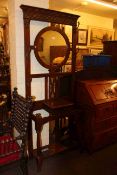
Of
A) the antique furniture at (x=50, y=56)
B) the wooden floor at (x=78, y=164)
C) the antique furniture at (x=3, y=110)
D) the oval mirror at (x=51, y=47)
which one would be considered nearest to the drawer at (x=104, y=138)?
the wooden floor at (x=78, y=164)

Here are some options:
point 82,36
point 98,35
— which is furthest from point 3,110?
point 98,35

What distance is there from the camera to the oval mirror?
2.17m

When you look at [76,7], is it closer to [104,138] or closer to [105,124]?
[105,124]

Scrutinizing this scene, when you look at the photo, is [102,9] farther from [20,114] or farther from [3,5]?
[20,114]

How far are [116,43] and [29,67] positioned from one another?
5.52ft

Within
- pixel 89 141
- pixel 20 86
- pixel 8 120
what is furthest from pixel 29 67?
pixel 89 141

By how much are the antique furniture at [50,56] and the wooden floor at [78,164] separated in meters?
0.26

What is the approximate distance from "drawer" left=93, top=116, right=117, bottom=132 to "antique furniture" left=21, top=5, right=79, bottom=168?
18.6 inches

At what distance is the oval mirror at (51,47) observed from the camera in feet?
7.13

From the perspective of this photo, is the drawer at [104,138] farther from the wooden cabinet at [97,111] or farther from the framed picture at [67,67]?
the framed picture at [67,67]

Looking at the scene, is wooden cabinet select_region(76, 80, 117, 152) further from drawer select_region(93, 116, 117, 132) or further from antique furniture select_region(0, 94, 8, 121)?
antique furniture select_region(0, 94, 8, 121)

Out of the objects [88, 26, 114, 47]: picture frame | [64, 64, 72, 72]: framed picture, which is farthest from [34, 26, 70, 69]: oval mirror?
[88, 26, 114, 47]: picture frame

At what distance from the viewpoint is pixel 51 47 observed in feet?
7.47

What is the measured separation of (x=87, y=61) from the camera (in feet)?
9.16
